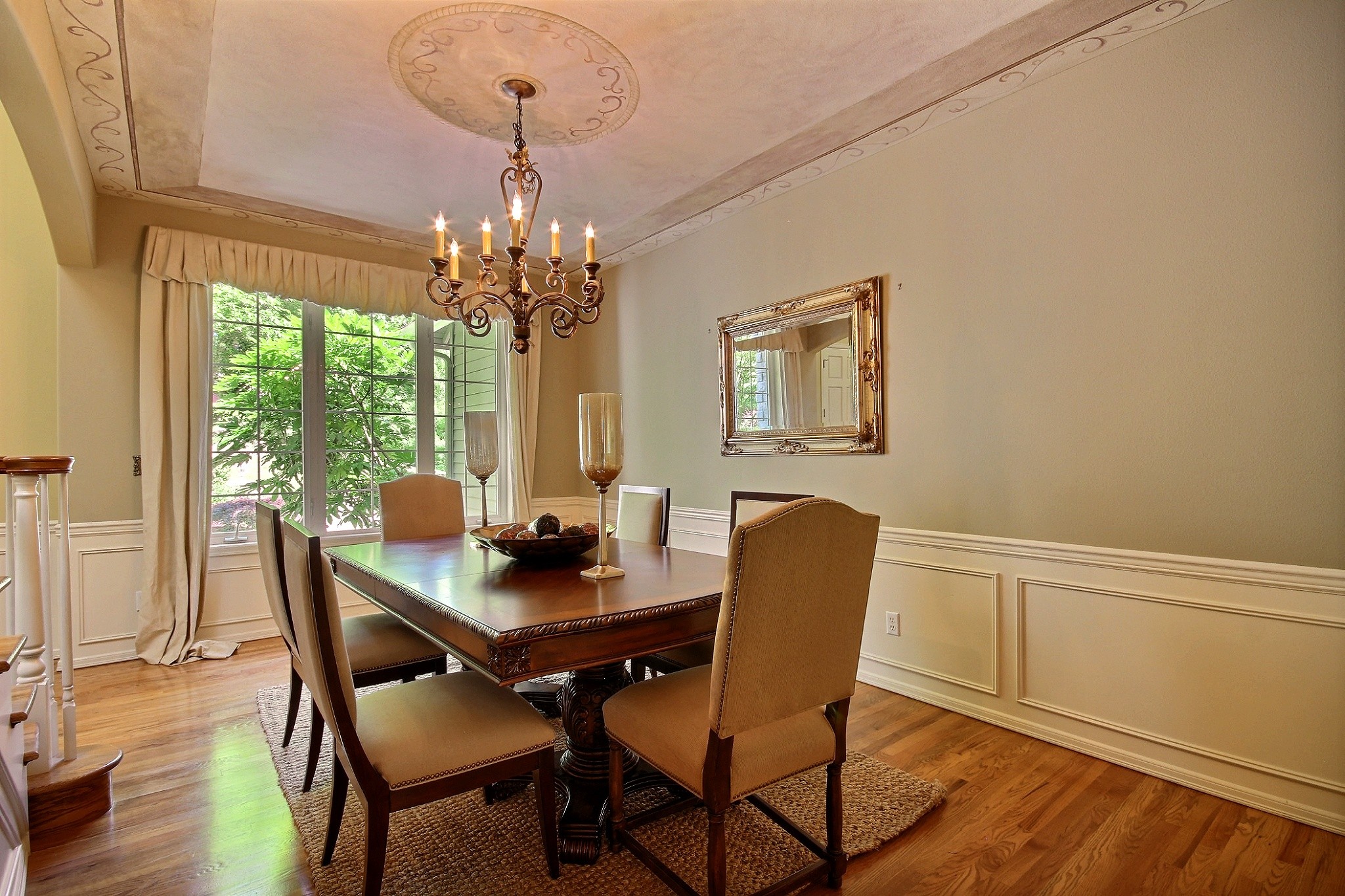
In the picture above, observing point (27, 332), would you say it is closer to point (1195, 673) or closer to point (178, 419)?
point (178, 419)

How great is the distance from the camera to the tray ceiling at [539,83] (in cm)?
212

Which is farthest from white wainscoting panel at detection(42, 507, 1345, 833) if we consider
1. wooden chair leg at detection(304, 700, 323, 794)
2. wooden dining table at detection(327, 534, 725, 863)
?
wooden chair leg at detection(304, 700, 323, 794)

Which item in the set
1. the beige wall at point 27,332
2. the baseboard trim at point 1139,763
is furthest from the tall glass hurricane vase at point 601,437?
the beige wall at point 27,332

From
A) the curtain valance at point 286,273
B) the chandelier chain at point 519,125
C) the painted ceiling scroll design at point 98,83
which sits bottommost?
the curtain valance at point 286,273

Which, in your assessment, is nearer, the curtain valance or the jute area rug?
the jute area rug

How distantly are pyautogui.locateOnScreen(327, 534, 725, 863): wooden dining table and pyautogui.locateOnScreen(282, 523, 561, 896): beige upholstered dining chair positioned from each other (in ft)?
0.59

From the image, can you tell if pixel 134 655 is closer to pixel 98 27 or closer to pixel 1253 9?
pixel 98 27

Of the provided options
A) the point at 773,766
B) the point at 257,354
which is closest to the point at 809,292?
the point at 773,766

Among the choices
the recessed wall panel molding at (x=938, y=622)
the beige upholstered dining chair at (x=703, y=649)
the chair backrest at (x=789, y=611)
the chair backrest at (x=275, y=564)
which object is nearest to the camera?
the chair backrest at (x=789, y=611)

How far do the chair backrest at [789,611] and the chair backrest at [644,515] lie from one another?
1252mm

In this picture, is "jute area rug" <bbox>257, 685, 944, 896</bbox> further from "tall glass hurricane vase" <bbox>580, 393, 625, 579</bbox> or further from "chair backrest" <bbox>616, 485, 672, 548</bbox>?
"chair backrest" <bbox>616, 485, 672, 548</bbox>

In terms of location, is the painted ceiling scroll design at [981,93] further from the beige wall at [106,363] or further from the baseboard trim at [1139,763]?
the beige wall at [106,363]

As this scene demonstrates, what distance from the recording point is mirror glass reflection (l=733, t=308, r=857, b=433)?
3.16 metres

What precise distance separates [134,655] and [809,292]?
4.02 meters
